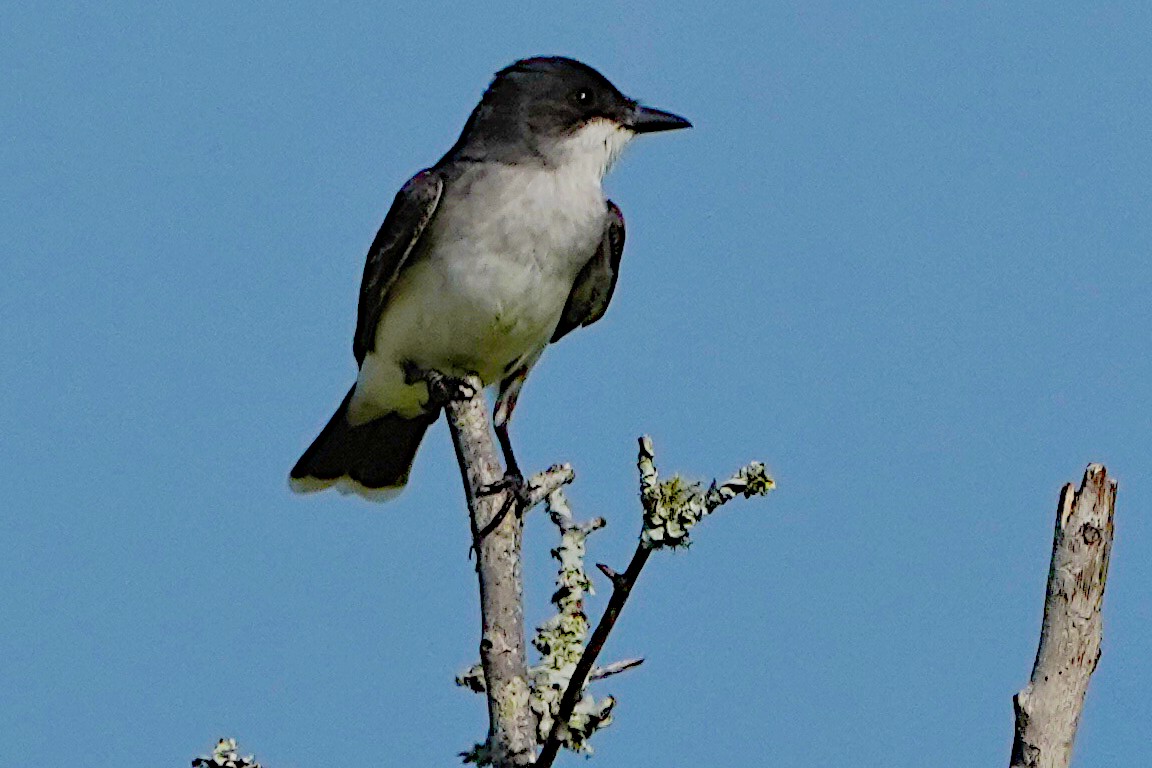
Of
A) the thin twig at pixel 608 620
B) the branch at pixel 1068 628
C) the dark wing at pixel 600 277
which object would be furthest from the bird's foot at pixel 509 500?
the dark wing at pixel 600 277

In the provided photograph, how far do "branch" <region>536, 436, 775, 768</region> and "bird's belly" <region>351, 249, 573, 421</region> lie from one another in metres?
3.38

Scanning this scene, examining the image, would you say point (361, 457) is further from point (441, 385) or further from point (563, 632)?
point (563, 632)

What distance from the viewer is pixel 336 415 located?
9078 mm

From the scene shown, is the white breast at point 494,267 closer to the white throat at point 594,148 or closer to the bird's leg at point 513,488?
the white throat at point 594,148

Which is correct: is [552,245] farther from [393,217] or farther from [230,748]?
[230,748]

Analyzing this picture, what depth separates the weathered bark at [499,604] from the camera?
4395 millimetres

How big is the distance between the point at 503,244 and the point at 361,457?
200 cm

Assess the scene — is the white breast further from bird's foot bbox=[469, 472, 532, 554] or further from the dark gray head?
bird's foot bbox=[469, 472, 532, 554]

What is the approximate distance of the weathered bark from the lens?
4.39 metres

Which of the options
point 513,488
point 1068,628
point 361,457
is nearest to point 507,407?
point 361,457

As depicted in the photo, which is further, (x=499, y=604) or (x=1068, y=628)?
(x=499, y=604)

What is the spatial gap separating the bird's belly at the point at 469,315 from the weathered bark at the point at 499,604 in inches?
60.8

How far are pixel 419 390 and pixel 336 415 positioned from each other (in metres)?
0.95

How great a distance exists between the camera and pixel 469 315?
7.56m
